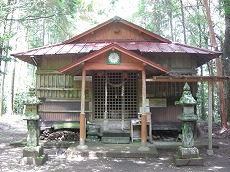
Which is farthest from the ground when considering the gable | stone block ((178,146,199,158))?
the gable

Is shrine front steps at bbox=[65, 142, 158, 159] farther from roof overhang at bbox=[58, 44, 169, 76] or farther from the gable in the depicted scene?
the gable

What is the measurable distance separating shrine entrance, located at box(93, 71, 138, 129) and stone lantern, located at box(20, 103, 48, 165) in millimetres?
3900

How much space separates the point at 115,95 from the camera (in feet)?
38.2

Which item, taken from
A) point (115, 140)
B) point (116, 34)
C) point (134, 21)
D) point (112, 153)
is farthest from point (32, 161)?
point (134, 21)

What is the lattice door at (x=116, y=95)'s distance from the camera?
38.1ft

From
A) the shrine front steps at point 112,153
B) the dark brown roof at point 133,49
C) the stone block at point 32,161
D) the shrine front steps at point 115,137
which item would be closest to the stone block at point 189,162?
the shrine front steps at point 112,153

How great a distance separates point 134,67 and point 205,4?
7768mm

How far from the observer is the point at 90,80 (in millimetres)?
11312

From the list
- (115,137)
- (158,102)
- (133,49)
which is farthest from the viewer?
(158,102)

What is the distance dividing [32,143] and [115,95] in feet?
15.6

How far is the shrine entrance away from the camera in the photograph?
11609 millimetres

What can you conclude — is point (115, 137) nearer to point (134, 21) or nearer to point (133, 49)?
point (133, 49)

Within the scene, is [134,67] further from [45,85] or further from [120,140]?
[45,85]

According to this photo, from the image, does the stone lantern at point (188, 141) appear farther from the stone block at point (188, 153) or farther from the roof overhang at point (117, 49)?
the roof overhang at point (117, 49)
